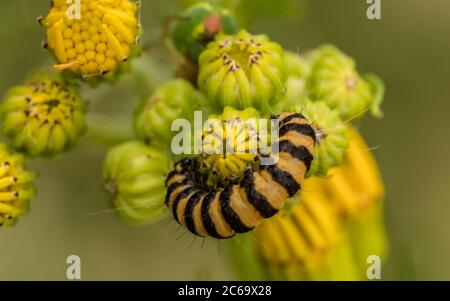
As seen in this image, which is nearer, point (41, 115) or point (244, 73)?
point (244, 73)

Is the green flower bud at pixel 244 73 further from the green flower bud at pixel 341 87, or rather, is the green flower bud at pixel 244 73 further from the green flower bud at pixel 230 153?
the green flower bud at pixel 341 87

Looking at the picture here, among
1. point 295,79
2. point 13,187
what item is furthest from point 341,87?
point 13,187

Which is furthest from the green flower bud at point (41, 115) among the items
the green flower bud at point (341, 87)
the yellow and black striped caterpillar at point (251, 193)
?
the green flower bud at point (341, 87)

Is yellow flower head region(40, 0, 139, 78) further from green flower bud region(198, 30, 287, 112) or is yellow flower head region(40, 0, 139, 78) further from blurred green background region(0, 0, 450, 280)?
blurred green background region(0, 0, 450, 280)

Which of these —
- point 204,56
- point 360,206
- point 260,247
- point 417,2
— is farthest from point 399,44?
point 204,56

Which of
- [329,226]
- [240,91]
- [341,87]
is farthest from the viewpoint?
[329,226]

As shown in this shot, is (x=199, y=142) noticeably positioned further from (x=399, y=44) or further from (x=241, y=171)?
(x=399, y=44)

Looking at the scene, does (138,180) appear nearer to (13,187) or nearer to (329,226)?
(13,187)
